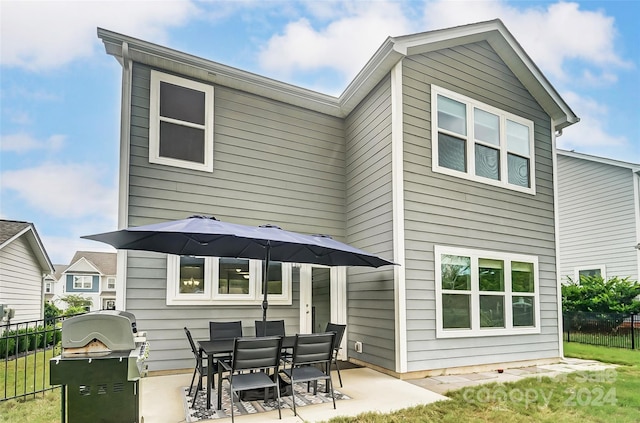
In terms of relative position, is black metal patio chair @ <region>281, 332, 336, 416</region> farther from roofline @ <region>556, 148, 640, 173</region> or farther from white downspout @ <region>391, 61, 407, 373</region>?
roofline @ <region>556, 148, 640, 173</region>

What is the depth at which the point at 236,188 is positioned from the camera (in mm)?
7148

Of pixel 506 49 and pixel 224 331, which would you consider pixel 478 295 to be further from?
pixel 506 49

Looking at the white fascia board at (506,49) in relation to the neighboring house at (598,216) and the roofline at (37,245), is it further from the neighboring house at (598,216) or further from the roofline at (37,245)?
the roofline at (37,245)

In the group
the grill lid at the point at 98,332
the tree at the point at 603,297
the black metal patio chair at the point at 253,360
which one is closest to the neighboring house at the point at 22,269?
the grill lid at the point at 98,332

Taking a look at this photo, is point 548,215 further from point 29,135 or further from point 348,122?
point 29,135

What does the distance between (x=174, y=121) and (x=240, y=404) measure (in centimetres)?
450

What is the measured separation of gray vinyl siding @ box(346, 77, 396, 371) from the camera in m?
6.57

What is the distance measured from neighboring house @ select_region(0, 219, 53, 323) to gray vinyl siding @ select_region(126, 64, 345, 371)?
914 centimetres

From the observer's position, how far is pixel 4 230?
1322 cm

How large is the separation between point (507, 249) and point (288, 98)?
194 inches

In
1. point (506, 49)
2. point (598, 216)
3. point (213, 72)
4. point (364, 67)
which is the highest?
point (506, 49)

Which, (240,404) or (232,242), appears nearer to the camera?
(240,404)

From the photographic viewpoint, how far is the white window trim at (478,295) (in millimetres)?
6613

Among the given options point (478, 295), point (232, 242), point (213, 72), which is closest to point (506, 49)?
point (478, 295)
